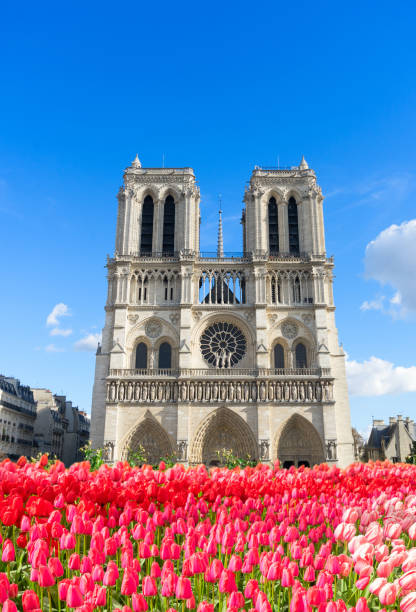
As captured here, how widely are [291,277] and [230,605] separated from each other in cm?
3861

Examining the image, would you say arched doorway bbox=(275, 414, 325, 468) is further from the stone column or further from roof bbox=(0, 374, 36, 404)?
roof bbox=(0, 374, 36, 404)

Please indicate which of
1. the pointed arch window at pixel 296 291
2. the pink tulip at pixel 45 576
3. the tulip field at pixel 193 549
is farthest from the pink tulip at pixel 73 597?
the pointed arch window at pixel 296 291

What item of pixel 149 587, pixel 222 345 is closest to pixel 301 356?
pixel 222 345

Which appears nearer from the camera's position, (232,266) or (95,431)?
(95,431)

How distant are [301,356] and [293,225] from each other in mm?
11455

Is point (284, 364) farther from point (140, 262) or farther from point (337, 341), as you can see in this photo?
point (140, 262)

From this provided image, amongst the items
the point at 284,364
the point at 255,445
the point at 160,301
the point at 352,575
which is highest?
the point at 160,301

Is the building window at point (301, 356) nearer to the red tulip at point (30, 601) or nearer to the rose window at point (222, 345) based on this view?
the rose window at point (222, 345)

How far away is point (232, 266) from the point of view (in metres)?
41.5

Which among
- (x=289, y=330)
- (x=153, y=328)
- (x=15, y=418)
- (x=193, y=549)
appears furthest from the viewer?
(x=15, y=418)

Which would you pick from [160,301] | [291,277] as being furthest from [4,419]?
[291,277]

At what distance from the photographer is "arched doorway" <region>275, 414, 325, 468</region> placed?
1441 inches

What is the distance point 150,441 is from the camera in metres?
37.3

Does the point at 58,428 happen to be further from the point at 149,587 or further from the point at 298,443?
the point at 149,587
